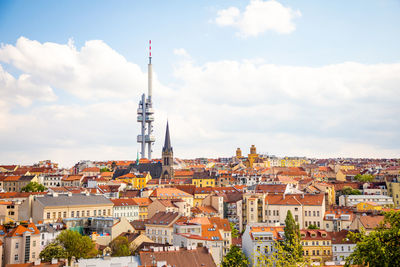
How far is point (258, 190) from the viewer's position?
91.4 metres

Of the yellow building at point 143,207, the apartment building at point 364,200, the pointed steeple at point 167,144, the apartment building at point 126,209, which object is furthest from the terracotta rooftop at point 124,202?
the pointed steeple at point 167,144

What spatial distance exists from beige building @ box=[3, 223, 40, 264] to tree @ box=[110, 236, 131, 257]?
849cm

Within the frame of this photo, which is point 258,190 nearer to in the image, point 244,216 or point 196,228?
point 244,216

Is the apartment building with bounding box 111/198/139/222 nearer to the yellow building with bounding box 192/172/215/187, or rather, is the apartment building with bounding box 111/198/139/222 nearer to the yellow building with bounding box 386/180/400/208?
the yellow building with bounding box 192/172/215/187

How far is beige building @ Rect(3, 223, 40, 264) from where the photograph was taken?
2044 inches

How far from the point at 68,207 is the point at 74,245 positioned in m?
21.8

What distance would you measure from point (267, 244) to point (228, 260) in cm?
955

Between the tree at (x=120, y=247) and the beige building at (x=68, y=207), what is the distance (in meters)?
15.5

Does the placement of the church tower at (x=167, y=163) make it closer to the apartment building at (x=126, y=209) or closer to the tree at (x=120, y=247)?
the apartment building at (x=126, y=209)

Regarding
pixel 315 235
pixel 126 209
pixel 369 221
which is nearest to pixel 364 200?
pixel 369 221

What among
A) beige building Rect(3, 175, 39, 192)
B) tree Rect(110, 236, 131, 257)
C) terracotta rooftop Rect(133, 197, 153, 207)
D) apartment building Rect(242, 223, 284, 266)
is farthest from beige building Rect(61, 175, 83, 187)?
apartment building Rect(242, 223, 284, 266)

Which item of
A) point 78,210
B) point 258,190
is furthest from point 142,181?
point 78,210

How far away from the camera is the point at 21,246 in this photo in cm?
5244

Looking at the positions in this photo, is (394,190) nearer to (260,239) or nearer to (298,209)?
(298,209)
